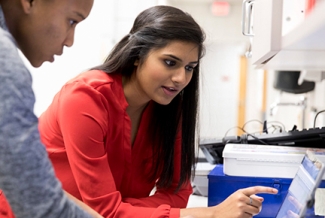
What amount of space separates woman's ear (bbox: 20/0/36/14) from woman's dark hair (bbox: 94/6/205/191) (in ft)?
1.77

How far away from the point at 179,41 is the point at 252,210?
46cm

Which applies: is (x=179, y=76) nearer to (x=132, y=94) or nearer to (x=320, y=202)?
(x=132, y=94)

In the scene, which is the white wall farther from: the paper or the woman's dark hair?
the paper

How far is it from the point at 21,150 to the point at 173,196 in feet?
2.58

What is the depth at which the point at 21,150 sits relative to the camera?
441 millimetres

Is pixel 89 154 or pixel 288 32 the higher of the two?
pixel 288 32

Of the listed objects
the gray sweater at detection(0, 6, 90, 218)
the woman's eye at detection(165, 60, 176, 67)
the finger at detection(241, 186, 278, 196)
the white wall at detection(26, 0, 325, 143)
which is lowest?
the white wall at detection(26, 0, 325, 143)

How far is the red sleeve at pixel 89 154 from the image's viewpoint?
3.02ft

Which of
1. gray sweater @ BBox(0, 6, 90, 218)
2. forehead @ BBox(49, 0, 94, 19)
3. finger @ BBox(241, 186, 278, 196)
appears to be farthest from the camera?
finger @ BBox(241, 186, 278, 196)

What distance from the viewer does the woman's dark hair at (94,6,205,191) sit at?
1041 mm

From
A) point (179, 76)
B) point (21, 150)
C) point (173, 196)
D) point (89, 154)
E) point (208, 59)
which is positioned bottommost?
point (208, 59)

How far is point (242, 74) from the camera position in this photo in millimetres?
4805

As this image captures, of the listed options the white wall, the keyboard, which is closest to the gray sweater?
the keyboard

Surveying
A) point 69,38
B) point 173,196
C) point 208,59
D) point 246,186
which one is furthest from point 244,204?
point 208,59
